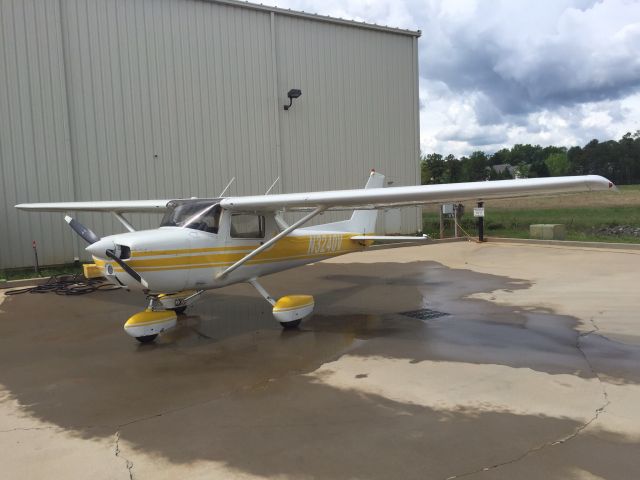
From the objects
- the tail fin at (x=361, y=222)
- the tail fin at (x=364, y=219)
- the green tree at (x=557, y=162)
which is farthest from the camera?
the green tree at (x=557, y=162)

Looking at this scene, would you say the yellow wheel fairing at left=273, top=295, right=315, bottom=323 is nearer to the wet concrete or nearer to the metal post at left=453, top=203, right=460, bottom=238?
the wet concrete

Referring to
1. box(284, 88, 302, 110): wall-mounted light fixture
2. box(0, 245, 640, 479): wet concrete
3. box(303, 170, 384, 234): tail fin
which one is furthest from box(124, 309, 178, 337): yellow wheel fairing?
box(284, 88, 302, 110): wall-mounted light fixture

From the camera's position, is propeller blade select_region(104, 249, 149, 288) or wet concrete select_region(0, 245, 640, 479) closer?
wet concrete select_region(0, 245, 640, 479)

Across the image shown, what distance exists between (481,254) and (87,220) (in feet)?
39.9

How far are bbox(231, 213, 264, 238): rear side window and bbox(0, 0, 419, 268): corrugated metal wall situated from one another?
8.97 meters

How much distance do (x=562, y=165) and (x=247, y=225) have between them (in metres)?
128

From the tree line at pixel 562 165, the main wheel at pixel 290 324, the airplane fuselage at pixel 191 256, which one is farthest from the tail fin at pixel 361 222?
the tree line at pixel 562 165

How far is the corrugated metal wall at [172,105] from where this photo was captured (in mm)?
13852

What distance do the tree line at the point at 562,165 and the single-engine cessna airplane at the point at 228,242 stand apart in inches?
2497

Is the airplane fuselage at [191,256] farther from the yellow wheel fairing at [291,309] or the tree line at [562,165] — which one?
the tree line at [562,165]

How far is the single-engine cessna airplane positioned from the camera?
5.99 metres

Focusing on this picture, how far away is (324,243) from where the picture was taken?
927 centimetres

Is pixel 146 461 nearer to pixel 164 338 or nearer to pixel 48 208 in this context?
pixel 164 338

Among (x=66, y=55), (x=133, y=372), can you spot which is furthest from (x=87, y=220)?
(x=133, y=372)
